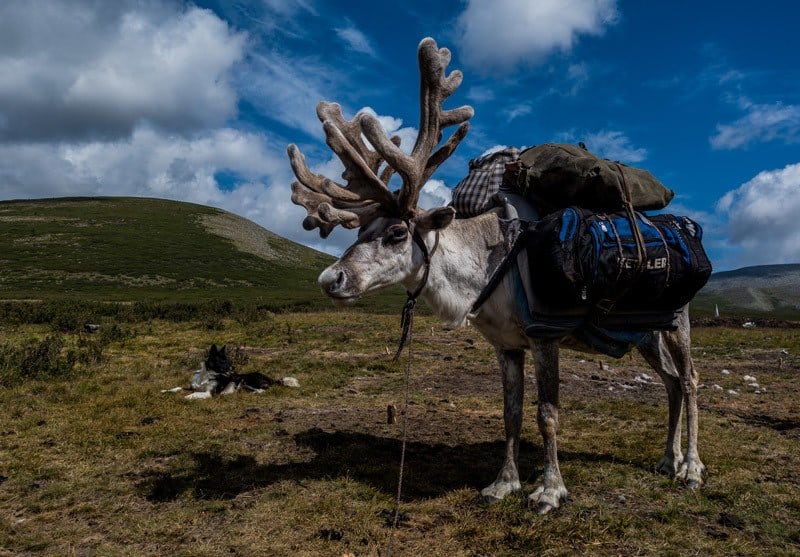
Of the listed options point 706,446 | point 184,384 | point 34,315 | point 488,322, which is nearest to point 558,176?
point 488,322

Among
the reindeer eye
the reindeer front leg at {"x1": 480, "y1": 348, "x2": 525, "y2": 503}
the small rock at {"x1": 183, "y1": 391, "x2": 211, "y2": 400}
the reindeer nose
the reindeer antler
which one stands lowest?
the small rock at {"x1": 183, "y1": 391, "x2": 211, "y2": 400}

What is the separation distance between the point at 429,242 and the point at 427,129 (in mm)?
1200

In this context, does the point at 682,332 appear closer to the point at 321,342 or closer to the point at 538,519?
the point at 538,519

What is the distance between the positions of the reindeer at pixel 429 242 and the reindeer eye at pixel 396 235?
0.01 meters

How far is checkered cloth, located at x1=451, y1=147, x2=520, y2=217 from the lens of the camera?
6.19 m

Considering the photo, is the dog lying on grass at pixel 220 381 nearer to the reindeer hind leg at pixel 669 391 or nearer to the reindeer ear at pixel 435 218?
the reindeer ear at pixel 435 218

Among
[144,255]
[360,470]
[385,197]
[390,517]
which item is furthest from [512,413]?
[144,255]

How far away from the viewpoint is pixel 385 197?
5180 mm

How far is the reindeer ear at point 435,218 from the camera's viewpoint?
193 inches

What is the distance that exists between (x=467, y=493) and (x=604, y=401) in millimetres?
5798

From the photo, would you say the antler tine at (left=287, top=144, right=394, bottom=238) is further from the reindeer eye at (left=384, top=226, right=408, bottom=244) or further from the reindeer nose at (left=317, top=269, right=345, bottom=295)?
the reindeer nose at (left=317, top=269, right=345, bottom=295)

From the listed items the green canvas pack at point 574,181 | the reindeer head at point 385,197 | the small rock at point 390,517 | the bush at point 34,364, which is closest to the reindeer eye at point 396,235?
the reindeer head at point 385,197

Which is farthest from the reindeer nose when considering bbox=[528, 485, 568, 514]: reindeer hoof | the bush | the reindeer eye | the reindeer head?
the bush

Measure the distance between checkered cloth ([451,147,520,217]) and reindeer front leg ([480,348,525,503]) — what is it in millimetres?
1810
